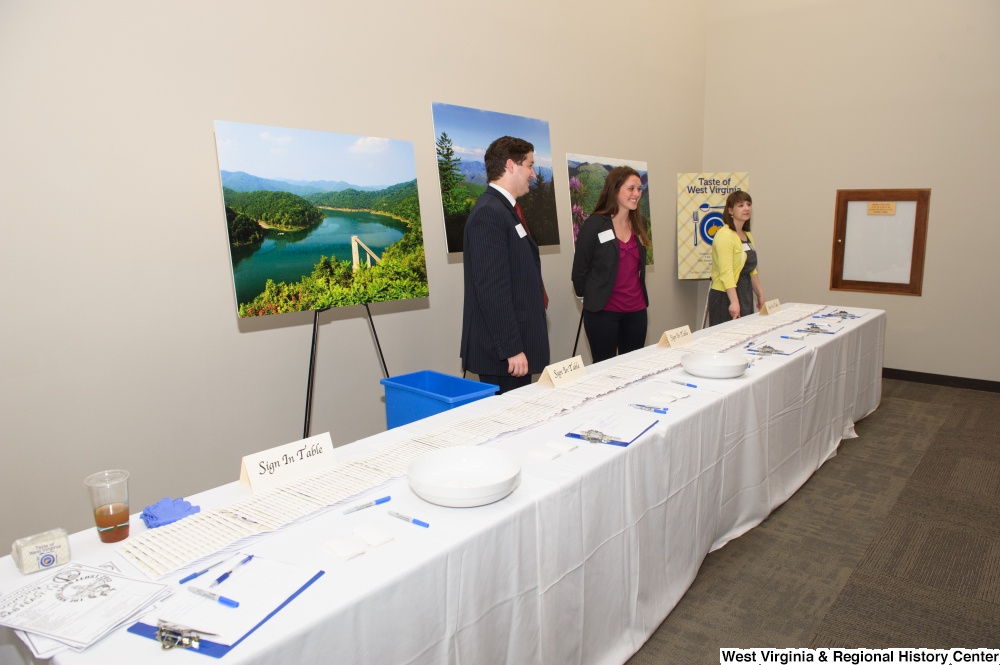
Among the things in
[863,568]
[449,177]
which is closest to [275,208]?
[449,177]

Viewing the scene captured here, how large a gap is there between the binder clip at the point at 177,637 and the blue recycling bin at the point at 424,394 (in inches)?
50.9

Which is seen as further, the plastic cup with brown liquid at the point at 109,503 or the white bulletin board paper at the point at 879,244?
the white bulletin board paper at the point at 879,244

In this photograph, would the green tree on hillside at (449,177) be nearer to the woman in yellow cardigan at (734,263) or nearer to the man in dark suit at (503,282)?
the man in dark suit at (503,282)

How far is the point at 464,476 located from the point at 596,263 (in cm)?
222

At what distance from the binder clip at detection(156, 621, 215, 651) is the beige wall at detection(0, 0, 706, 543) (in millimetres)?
1829

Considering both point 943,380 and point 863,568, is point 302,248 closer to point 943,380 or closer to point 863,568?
point 863,568

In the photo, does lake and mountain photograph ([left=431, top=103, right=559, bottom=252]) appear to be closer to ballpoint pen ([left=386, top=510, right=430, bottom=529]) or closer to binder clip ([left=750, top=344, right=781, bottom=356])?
binder clip ([left=750, top=344, right=781, bottom=356])

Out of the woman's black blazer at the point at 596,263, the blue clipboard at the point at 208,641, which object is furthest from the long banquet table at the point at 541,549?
the woman's black blazer at the point at 596,263

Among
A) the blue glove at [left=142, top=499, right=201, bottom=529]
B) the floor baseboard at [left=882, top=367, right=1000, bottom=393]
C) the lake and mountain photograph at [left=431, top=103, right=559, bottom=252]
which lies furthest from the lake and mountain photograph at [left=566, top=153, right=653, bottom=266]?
the blue glove at [left=142, top=499, right=201, bottom=529]

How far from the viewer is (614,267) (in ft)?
10.8

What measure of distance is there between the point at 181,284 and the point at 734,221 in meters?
3.20

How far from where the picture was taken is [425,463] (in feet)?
4.50

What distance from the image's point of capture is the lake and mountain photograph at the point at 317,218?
245 cm

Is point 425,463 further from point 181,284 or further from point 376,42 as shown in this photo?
point 376,42
